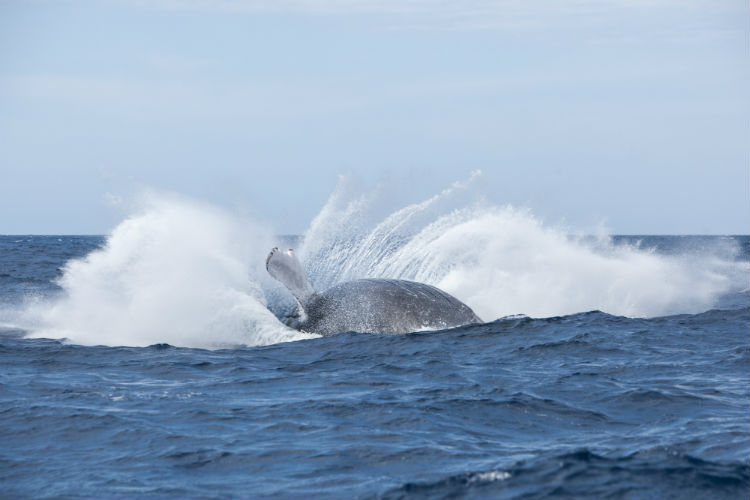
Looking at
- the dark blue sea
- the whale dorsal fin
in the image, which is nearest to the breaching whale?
the whale dorsal fin

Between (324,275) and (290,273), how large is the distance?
488 cm

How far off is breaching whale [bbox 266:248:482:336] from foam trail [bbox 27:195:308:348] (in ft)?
1.92

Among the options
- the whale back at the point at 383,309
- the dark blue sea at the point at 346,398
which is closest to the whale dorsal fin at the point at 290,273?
the whale back at the point at 383,309

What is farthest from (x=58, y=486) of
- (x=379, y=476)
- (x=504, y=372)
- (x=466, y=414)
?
(x=504, y=372)

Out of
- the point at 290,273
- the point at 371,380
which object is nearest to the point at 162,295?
the point at 290,273

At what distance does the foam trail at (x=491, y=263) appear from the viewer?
1669cm

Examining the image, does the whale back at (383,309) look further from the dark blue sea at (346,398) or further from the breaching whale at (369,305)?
the dark blue sea at (346,398)

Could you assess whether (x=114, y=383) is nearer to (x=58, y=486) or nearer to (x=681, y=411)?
(x=58, y=486)

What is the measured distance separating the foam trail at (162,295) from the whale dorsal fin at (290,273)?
60 cm

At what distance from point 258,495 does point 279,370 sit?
450 cm

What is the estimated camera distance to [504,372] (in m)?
10.1

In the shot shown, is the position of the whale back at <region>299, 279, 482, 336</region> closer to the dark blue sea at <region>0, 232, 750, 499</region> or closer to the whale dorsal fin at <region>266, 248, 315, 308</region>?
the whale dorsal fin at <region>266, 248, 315, 308</region>

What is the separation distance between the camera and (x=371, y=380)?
382 inches

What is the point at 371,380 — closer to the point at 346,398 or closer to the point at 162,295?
the point at 346,398
